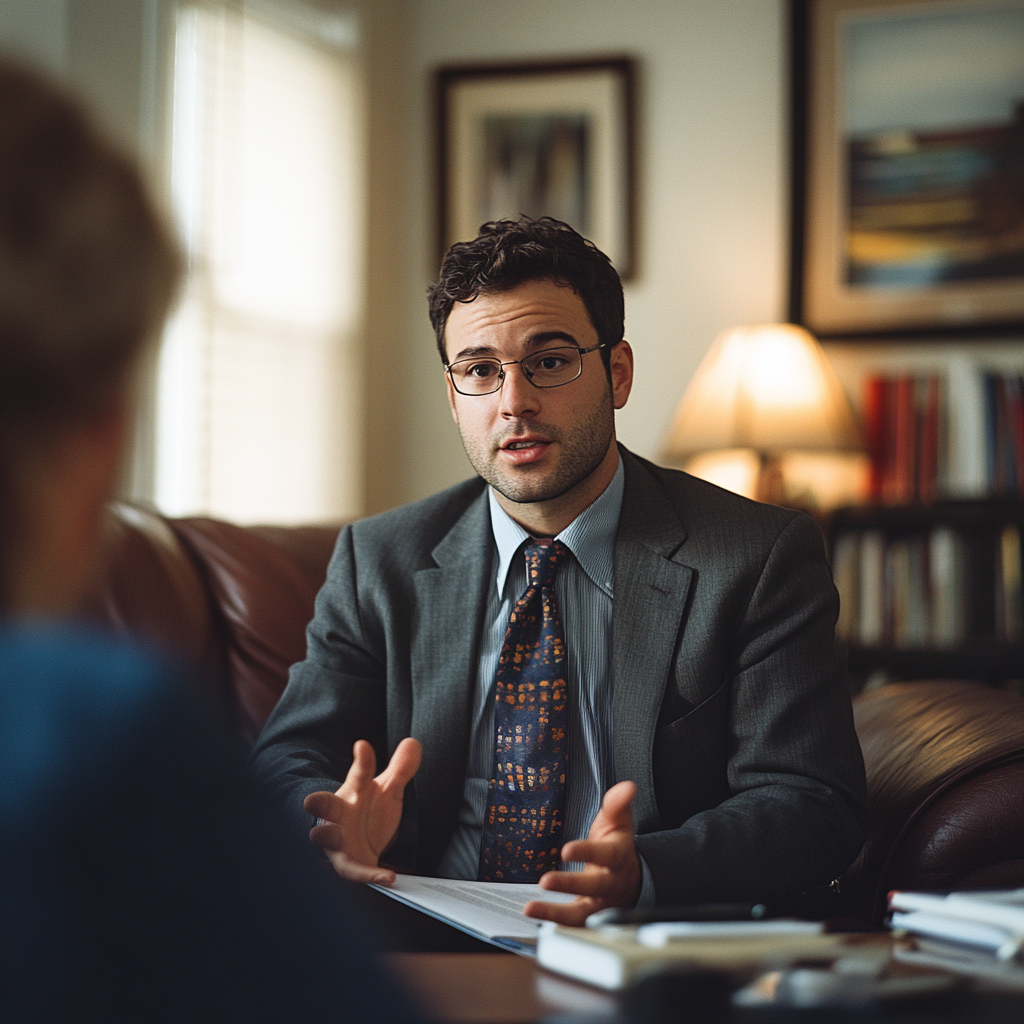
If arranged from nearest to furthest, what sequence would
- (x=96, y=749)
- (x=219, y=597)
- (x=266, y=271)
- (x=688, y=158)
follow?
(x=96, y=749), (x=219, y=597), (x=266, y=271), (x=688, y=158)

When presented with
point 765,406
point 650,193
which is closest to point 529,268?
point 765,406

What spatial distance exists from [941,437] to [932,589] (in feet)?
1.57

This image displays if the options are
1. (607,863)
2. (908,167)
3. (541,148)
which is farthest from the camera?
(541,148)

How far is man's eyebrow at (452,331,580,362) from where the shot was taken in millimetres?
1512

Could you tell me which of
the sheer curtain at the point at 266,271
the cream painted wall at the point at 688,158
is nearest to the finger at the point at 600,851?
the sheer curtain at the point at 266,271

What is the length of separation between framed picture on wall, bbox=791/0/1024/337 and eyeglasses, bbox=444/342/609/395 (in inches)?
78.0

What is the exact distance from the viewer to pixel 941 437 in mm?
3086

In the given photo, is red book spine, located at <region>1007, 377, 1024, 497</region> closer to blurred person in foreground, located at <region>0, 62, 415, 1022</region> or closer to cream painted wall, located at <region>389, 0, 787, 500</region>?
cream painted wall, located at <region>389, 0, 787, 500</region>

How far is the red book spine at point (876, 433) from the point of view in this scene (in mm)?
3152

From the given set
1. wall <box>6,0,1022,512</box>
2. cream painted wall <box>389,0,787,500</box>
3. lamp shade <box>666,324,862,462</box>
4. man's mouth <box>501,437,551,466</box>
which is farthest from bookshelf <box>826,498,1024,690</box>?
man's mouth <box>501,437,551,466</box>

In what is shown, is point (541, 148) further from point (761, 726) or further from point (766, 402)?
point (761, 726)

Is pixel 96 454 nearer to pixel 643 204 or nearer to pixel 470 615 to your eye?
pixel 470 615

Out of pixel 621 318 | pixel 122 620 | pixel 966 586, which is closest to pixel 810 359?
pixel 966 586

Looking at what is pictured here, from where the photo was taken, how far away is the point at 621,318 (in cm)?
166
